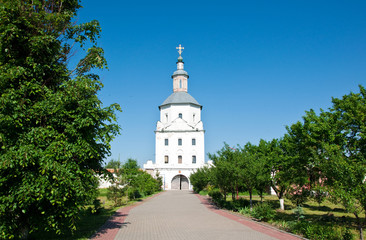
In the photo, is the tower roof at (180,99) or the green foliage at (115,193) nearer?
the green foliage at (115,193)

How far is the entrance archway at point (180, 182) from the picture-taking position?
5466 cm

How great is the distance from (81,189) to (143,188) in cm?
2618

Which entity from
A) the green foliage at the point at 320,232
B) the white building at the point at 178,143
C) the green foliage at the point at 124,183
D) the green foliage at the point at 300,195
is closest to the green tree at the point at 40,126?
the green foliage at the point at 320,232

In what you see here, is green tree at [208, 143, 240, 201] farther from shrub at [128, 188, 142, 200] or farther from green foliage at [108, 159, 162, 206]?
shrub at [128, 188, 142, 200]

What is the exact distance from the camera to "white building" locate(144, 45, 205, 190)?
177ft

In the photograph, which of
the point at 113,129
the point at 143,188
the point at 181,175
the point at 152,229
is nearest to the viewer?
the point at 113,129

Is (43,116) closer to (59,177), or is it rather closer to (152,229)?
(59,177)

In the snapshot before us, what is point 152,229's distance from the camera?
13406mm

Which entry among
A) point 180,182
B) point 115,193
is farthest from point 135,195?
point 180,182

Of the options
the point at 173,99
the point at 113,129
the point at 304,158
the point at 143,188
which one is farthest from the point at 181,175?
the point at 113,129

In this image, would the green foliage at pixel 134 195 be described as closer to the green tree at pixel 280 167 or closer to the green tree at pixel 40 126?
the green tree at pixel 280 167

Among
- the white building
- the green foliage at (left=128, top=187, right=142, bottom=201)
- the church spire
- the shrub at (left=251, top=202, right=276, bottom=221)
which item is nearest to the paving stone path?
the shrub at (left=251, top=202, right=276, bottom=221)

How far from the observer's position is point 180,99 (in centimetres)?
5766

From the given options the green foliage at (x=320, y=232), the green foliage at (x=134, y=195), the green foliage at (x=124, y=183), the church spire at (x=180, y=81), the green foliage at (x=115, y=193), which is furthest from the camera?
the church spire at (x=180, y=81)
